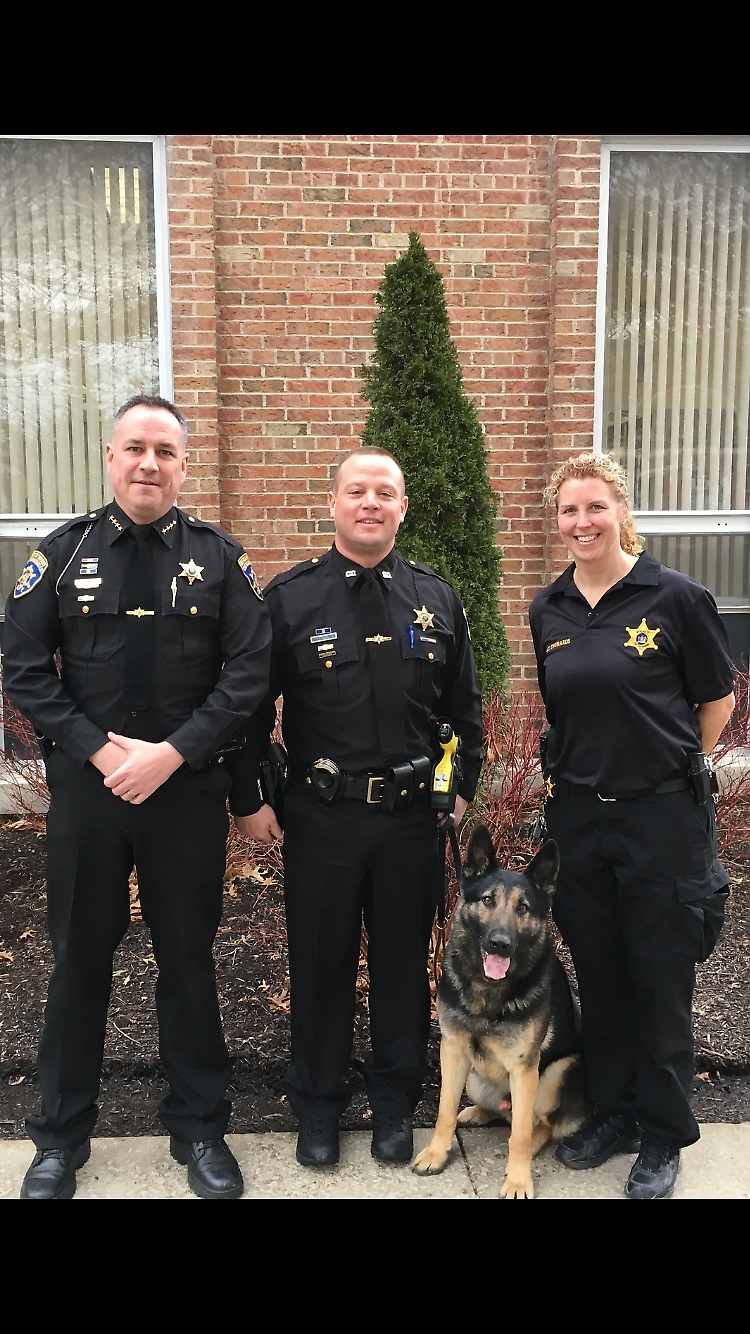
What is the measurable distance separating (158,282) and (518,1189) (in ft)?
17.6

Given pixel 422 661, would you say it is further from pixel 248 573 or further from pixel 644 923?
pixel 644 923

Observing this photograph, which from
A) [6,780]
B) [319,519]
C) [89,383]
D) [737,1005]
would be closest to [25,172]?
[89,383]

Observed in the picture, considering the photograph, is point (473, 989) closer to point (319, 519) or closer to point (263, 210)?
point (319, 519)

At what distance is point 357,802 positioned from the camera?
3.17 meters

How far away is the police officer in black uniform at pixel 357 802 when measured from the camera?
318 cm

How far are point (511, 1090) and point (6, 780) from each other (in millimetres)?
4120

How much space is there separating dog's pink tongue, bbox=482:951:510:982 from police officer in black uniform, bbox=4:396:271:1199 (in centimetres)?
85

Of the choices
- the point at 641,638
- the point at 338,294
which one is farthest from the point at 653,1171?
the point at 338,294

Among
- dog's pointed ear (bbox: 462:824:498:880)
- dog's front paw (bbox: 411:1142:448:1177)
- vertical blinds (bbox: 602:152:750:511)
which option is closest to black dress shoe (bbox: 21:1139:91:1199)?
dog's front paw (bbox: 411:1142:448:1177)

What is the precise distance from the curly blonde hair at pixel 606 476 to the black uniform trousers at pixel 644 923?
2.66 ft

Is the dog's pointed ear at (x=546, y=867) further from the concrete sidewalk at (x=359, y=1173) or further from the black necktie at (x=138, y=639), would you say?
the black necktie at (x=138, y=639)

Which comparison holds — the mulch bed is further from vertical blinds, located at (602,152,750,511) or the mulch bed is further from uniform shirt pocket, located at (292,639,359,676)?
vertical blinds, located at (602,152,750,511)

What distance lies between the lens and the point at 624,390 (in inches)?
265

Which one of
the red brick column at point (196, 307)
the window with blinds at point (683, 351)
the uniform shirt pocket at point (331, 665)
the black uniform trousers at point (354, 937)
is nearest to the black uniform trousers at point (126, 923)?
the black uniform trousers at point (354, 937)
